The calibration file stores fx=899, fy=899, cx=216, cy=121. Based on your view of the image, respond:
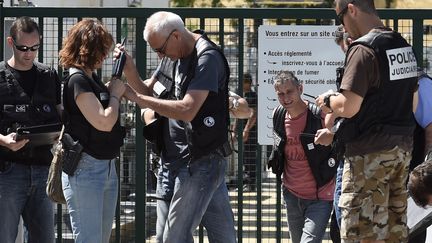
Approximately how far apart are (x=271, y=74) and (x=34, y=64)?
2.13 metres

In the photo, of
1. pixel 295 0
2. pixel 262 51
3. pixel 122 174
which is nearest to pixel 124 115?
pixel 122 174

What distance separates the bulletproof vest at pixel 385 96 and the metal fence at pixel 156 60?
6.91 feet

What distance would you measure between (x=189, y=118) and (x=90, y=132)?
67 centimetres

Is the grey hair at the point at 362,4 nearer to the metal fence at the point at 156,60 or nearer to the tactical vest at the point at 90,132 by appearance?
the tactical vest at the point at 90,132

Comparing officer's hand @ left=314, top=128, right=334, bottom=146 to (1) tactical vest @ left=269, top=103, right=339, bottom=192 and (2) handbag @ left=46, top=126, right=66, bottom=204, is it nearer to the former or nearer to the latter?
(1) tactical vest @ left=269, top=103, right=339, bottom=192

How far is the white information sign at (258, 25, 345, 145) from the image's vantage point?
778cm

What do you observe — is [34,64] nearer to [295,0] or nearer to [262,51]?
[262,51]

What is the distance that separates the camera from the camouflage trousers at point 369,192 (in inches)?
220

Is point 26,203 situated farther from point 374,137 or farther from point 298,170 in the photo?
point 374,137

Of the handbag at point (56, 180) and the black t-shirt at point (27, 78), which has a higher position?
the black t-shirt at point (27, 78)

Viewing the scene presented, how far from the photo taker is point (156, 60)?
8.03 m

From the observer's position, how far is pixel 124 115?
26.6ft

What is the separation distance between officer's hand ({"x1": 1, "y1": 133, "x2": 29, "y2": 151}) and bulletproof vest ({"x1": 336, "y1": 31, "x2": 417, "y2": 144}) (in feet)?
7.43

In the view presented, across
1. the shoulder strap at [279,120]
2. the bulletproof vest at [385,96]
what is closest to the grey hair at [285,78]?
the shoulder strap at [279,120]
